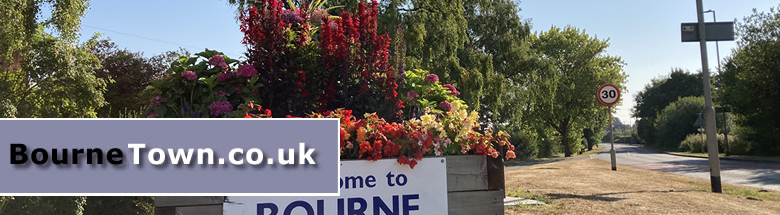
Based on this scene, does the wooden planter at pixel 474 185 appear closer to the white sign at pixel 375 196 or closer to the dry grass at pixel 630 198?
the white sign at pixel 375 196

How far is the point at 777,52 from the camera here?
2627cm

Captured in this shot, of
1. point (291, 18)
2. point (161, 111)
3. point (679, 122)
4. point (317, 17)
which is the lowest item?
point (161, 111)

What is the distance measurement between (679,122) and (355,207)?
5461 centimetres

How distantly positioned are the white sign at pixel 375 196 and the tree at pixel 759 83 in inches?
1187

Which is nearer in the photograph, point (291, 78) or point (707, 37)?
point (291, 78)

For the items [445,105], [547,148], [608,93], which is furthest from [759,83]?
[445,105]

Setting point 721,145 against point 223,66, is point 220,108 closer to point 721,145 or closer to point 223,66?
point 223,66

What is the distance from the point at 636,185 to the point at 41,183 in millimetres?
9948

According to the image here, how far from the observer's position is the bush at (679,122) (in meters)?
48.9

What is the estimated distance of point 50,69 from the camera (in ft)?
37.6

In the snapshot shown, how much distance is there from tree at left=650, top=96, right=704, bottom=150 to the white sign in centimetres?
5226

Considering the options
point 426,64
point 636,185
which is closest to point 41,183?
point 636,185

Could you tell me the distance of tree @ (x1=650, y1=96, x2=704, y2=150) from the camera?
48.9m

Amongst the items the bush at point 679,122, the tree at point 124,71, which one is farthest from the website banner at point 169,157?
the bush at point 679,122
